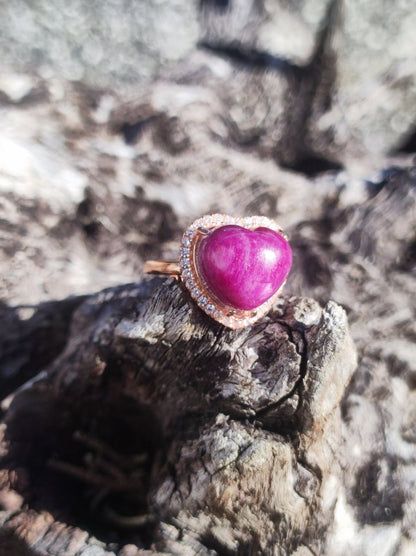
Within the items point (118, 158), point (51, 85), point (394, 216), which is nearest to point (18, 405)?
point (118, 158)

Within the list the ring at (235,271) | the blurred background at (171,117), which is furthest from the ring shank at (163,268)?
the blurred background at (171,117)

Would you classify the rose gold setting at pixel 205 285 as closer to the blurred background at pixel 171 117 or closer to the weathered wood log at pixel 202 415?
the weathered wood log at pixel 202 415

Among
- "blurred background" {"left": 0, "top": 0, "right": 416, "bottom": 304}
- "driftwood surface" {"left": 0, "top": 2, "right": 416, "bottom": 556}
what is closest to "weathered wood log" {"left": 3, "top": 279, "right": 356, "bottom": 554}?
"driftwood surface" {"left": 0, "top": 2, "right": 416, "bottom": 556}

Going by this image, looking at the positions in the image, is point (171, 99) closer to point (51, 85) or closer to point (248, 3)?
point (51, 85)

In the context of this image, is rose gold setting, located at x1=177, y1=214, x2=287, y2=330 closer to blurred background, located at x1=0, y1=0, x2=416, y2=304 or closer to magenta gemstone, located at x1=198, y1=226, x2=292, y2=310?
magenta gemstone, located at x1=198, y1=226, x2=292, y2=310

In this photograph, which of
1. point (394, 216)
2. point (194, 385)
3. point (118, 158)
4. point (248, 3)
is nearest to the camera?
point (194, 385)

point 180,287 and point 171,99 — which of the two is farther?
point 171,99
